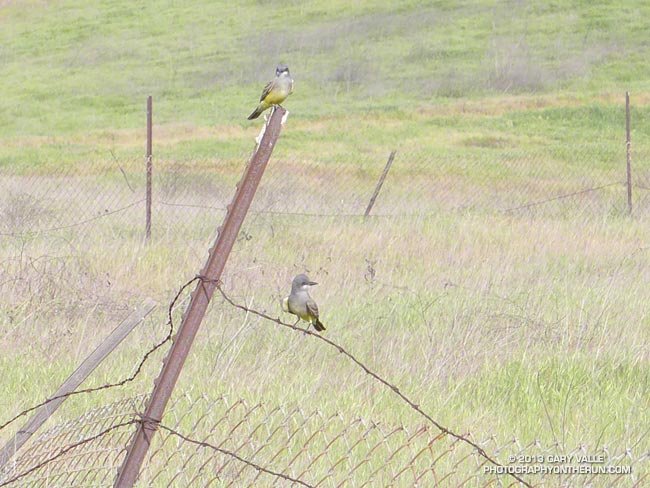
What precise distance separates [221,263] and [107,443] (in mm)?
1930

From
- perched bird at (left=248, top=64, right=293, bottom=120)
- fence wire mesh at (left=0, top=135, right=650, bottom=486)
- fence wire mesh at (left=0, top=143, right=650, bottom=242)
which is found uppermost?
perched bird at (left=248, top=64, right=293, bottom=120)

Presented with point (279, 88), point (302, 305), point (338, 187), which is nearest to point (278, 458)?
point (302, 305)

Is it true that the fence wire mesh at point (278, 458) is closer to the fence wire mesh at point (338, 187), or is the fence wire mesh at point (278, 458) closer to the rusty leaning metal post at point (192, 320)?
the rusty leaning metal post at point (192, 320)

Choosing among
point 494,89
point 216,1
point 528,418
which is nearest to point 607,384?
point 528,418

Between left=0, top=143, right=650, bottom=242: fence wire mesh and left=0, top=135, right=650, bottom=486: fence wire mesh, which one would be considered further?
left=0, top=143, right=650, bottom=242: fence wire mesh

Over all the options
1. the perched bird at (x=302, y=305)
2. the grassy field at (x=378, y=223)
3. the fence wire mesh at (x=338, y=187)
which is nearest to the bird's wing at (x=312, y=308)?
the perched bird at (x=302, y=305)

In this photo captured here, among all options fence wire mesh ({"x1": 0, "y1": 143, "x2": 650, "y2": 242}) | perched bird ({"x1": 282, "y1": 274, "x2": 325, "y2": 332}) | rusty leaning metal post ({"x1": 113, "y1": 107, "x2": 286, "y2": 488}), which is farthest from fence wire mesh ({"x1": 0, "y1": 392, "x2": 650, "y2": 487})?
fence wire mesh ({"x1": 0, "y1": 143, "x2": 650, "y2": 242})

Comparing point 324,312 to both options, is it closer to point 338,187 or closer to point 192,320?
point 192,320

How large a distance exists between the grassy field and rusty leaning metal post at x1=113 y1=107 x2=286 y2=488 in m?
1.77

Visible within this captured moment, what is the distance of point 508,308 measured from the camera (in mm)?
6355

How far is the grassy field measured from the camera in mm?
4852

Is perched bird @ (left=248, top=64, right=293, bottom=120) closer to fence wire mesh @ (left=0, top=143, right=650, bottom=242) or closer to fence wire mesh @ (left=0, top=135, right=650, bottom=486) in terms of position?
fence wire mesh @ (left=0, top=135, right=650, bottom=486)

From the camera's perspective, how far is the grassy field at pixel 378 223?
4852 mm

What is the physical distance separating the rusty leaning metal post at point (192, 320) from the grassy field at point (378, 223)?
1765 mm
